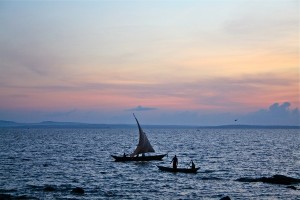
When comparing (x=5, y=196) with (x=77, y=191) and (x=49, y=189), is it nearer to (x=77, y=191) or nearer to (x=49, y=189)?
(x=49, y=189)

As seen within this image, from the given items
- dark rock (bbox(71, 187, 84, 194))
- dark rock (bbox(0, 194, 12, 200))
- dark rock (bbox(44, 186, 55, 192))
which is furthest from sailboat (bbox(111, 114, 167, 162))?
dark rock (bbox(0, 194, 12, 200))

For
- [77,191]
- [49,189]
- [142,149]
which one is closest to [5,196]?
[49,189]

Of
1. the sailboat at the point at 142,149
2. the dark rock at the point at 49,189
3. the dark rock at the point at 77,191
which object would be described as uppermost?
the sailboat at the point at 142,149

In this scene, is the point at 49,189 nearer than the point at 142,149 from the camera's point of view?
Yes

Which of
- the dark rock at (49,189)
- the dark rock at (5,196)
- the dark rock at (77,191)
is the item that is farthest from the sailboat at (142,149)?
the dark rock at (5,196)

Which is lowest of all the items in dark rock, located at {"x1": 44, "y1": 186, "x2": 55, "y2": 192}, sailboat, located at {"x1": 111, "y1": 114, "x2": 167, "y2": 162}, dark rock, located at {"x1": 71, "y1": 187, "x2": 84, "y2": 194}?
dark rock, located at {"x1": 44, "y1": 186, "x2": 55, "y2": 192}

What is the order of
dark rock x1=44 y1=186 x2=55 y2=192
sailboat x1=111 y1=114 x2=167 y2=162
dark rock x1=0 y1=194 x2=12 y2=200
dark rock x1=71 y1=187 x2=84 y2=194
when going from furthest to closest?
sailboat x1=111 y1=114 x2=167 y2=162 < dark rock x1=44 y1=186 x2=55 y2=192 < dark rock x1=71 y1=187 x2=84 y2=194 < dark rock x1=0 y1=194 x2=12 y2=200

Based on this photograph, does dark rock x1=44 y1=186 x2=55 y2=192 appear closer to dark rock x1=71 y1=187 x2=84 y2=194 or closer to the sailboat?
dark rock x1=71 y1=187 x2=84 y2=194

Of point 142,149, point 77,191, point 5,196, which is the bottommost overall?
point 5,196

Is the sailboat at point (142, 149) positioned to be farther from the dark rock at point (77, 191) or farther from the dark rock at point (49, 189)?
the dark rock at point (77, 191)

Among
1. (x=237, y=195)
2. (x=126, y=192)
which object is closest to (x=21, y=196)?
(x=126, y=192)

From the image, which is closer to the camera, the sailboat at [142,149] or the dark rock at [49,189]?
the dark rock at [49,189]

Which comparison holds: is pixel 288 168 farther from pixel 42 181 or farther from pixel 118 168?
pixel 42 181

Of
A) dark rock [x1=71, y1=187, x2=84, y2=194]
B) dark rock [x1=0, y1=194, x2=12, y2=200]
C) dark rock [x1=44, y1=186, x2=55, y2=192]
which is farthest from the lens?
dark rock [x1=44, y1=186, x2=55, y2=192]
